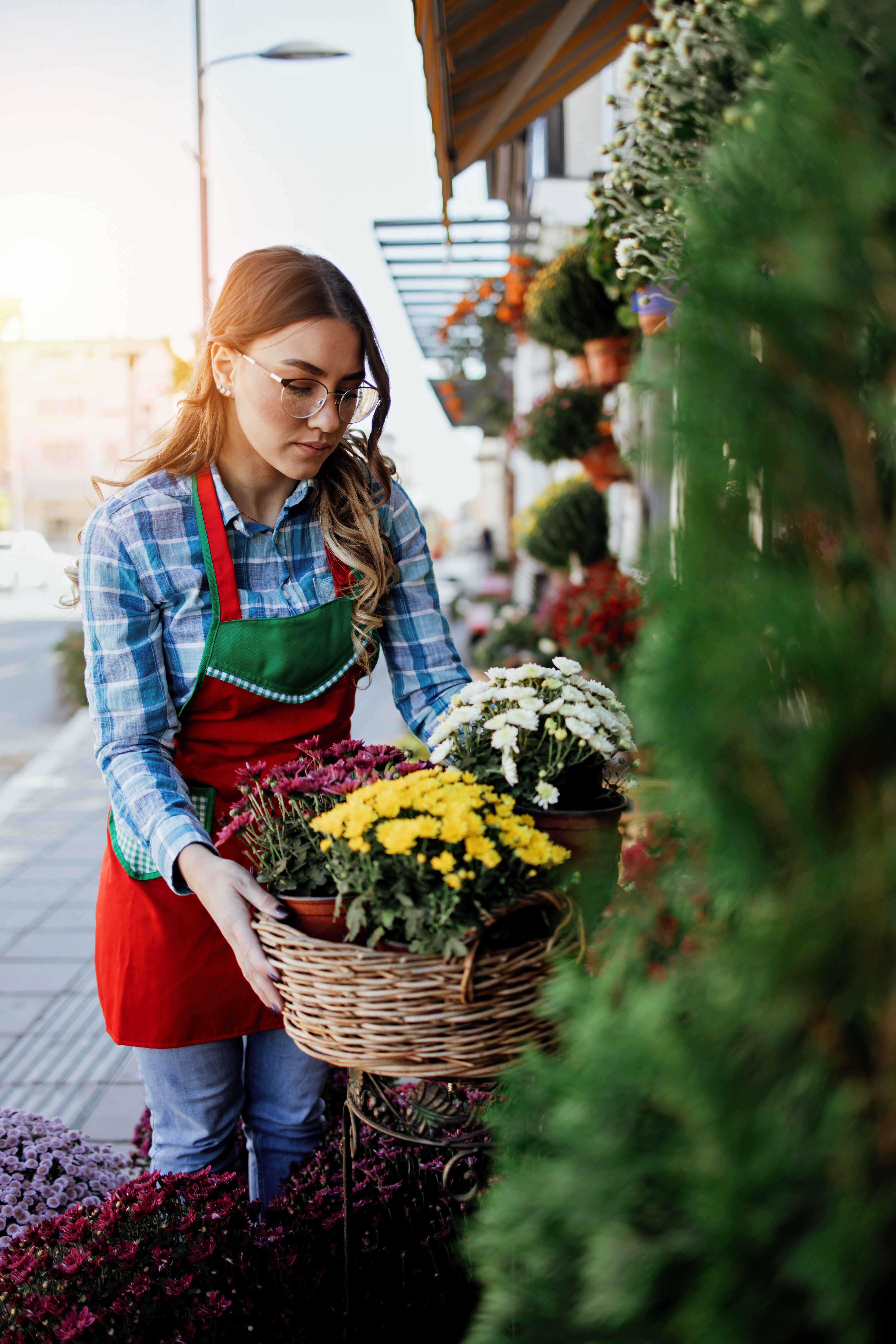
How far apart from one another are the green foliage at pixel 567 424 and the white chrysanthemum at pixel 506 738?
4475 millimetres

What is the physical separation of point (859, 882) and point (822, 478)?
260 mm

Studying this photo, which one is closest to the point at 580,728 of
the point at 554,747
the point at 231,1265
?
the point at 554,747

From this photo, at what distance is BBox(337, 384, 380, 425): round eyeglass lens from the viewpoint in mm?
1670

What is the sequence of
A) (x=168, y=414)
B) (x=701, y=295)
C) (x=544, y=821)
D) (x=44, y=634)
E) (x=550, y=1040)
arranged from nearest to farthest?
1. (x=701, y=295)
2. (x=550, y=1040)
3. (x=544, y=821)
4. (x=168, y=414)
5. (x=44, y=634)

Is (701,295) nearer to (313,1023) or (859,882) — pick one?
(859,882)

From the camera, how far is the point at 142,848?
164cm

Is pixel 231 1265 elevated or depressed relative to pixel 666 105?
depressed

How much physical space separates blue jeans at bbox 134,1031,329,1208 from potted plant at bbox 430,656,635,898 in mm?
830

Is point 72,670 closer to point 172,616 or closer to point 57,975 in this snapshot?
point 57,975

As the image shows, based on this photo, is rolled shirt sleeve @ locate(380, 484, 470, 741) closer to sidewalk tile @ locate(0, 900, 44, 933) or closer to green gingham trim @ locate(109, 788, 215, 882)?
green gingham trim @ locate(109, 788, 215, 882)

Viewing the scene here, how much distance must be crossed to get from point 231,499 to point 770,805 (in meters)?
1.34

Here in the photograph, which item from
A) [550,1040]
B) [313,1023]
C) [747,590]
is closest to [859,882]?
[747,590]

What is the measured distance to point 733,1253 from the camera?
574 millimetres

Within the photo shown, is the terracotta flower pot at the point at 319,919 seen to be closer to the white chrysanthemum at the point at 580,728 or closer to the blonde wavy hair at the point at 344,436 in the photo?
the white chrysanthemum at the point at 580,728
